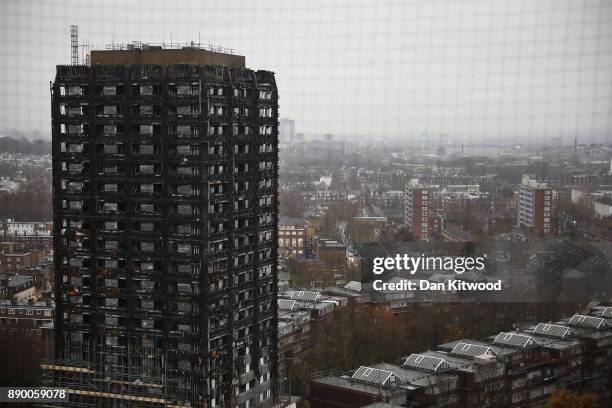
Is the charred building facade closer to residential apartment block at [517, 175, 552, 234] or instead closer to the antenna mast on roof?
the antenna mast on roof

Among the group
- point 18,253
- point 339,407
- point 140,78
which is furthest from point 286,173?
point 140,78

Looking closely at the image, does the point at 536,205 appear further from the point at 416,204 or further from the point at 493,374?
the point at 493,374

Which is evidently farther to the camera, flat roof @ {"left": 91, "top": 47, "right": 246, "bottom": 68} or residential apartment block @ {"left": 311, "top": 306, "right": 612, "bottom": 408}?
residential apartment block @ {"left": 311, "top": 306, "right": 612, "bottom": 408}

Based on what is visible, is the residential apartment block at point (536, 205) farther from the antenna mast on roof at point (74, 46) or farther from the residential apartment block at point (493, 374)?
the antenna mast on roof at point (74, 46)

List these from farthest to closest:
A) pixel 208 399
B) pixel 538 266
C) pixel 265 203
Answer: pixel 538 266 → pixel 265 203 → pixel 208 399

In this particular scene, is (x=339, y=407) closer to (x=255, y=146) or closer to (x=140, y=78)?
(x=255, y=146)

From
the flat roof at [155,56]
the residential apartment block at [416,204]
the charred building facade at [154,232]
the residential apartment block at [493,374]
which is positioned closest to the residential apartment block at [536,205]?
the residential apartment block at [416,204]

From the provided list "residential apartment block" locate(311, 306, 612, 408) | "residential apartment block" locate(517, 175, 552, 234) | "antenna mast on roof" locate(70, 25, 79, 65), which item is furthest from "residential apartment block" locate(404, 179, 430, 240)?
"antenna mast on roof" locate(70, 25, 79, 65)

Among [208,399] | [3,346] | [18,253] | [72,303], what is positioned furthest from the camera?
[18,253]
